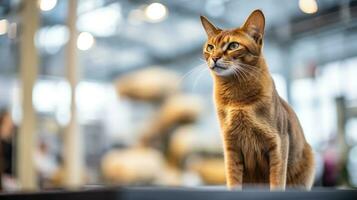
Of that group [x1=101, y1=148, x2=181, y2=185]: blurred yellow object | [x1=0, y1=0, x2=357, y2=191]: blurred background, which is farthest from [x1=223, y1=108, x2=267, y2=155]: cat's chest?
[x1=101, y1=148, x2=181, y2=185]: blurred yellow object

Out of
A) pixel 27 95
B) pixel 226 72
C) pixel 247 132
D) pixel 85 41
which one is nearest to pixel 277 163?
pixel 247 132

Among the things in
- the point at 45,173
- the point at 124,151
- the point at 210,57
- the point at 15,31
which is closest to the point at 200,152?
the point at 124,151

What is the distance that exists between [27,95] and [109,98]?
0.61 m

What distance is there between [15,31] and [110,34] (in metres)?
0.75

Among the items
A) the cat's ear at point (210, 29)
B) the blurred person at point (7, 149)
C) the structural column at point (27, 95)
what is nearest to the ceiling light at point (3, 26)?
the structural column at point (27, 95)

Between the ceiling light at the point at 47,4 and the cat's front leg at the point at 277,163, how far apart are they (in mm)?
3689

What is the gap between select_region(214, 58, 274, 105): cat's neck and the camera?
91cm

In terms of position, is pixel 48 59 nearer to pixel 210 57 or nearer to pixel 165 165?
pixel 165 165

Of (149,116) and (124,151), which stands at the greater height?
(149,116)

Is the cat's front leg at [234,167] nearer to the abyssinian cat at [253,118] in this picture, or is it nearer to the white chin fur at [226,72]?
the abyssinian cat at [253,118]

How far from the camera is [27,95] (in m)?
4.16

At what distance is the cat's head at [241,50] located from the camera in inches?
36.4

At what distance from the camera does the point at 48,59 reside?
14.3ft

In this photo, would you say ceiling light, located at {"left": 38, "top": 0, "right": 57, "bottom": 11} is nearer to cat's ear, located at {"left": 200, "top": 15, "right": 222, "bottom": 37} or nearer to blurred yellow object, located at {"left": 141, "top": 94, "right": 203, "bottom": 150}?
blurred yellow object, located at {"left": 141, "top": 94, "right": 203, "bottom": 150}
